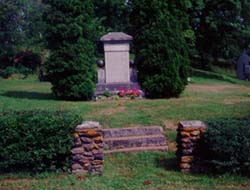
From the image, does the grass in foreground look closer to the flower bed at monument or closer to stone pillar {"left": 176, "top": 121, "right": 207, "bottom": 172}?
stone pillar {"left": 176, "top": 121, "right": 207, "bottom": 172}

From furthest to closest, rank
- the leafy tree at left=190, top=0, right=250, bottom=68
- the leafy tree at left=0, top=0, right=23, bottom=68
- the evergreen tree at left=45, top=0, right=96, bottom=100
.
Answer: the leafy tree at left=190, top=0, right=250, bottom=68, the leafy tree at left=0, top=0, right=23, bottom=68, the evergreen tree at left=45, top=0, right=96, bottom=100

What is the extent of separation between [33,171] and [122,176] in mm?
1394

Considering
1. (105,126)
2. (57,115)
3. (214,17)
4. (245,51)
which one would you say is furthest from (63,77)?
(245,51)

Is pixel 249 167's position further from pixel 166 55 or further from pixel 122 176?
pixel 166 55

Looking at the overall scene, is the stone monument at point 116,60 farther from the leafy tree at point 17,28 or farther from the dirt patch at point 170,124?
the leafy tree at point 17,28

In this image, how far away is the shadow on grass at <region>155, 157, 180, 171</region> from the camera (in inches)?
241

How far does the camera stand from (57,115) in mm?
5969

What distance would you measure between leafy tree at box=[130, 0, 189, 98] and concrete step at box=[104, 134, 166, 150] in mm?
5230

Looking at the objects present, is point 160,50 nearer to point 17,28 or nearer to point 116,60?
point 116,60

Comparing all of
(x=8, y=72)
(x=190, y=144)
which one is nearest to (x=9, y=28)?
(x=8, y=72)

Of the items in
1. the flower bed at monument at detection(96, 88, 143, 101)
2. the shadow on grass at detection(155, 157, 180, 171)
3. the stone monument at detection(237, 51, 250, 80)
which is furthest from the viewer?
the stone monument at detection(237, 51, 250, 80)

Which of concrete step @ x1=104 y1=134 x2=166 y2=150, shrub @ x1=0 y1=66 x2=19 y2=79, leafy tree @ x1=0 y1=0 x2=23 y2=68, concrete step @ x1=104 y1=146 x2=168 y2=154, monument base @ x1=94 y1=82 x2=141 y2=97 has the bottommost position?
concrete step @ x1=104 y1=146 x2=168 y2=154

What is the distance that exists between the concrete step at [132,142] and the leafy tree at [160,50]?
206 inches

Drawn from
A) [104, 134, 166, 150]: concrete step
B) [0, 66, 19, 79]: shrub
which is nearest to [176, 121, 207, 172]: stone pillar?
[104, 134, 166, 150]: concrete step
